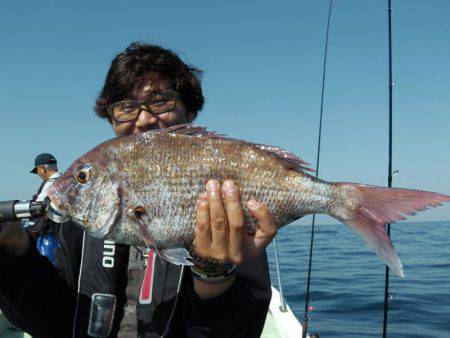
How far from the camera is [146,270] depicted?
9.41 ft

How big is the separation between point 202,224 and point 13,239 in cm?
124

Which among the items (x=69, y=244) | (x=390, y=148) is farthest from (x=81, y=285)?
(x=390, y=148)

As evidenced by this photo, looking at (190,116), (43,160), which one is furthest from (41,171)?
(190,116)

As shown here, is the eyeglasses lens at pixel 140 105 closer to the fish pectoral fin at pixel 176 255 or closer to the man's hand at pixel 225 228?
the man's hand at pixel 225 228

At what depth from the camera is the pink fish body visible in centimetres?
219

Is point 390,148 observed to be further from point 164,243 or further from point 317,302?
point 317,302

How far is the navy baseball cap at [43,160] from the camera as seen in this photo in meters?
7.25

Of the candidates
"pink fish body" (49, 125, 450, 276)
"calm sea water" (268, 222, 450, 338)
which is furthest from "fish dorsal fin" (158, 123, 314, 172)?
"calm sea water" (268, 222, 450, 338)

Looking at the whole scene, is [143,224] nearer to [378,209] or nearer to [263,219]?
[263,219]

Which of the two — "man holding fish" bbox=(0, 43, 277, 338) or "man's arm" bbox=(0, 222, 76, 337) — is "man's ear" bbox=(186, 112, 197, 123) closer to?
"man holding fish" bbox=(0, 43, 277, 338)

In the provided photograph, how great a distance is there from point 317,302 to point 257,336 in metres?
7.93

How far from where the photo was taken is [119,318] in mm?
2816

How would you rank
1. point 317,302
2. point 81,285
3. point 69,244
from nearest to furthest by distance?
1. point 81,285
2. point 69,244
3. point 317,302

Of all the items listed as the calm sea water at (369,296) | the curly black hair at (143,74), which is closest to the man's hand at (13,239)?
the curly black hair at (143,74)
